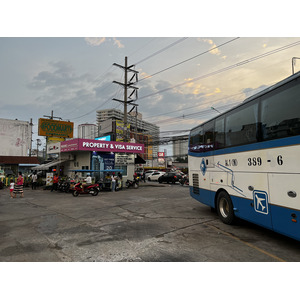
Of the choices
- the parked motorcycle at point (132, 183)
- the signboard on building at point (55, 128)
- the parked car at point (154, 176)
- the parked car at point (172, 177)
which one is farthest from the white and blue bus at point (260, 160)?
the signboard on building at point (55, 128)

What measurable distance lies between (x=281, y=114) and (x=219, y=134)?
9.36 ft

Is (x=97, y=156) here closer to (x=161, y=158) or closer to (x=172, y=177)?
(x=172, y=177)

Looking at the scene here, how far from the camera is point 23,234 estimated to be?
6.39 meters

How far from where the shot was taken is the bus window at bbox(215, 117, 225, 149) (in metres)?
7.52

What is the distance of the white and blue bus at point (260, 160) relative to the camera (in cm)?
464

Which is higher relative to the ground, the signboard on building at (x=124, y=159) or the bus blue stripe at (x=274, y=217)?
the signboard on building at (x=124, y=159)

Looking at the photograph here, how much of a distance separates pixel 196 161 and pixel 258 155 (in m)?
4.18

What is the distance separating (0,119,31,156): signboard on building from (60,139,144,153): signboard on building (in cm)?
2823

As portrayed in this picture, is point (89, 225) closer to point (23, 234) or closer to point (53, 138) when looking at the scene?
point (23, 234)

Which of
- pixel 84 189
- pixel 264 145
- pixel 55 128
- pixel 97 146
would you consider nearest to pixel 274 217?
pixel 264 145

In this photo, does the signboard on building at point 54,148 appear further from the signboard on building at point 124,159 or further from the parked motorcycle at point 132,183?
the parked motorcycle at point 132,183

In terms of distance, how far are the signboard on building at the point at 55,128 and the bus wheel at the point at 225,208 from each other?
2948 centimetres

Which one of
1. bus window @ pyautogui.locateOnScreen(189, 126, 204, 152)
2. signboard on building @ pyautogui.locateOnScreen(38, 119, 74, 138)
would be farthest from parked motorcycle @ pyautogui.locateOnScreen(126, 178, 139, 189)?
signboard on building @ pyautogui.locateOnScreen(38, 119, 74, 138)

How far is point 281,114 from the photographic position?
16.3ft
